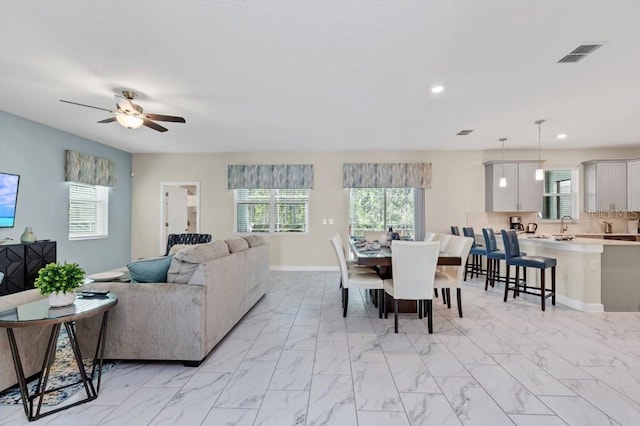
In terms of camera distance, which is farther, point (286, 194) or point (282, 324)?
point (286, 194)

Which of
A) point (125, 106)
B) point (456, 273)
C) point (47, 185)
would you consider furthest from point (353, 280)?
point (47, 185)

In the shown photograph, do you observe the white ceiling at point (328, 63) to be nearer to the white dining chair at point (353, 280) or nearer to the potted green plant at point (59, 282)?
the potted green plant at point (59, 282)

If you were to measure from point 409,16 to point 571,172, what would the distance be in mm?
6539

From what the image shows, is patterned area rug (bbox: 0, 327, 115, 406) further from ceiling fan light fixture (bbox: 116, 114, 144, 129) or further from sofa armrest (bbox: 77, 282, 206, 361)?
ceiling fan light fixture (bbox: 116, 114, 144, 129)

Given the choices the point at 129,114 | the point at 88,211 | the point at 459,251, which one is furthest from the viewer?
the point at 88,211

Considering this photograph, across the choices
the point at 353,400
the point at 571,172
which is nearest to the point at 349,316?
the point at 353,400

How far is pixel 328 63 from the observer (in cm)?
303

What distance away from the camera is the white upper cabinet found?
6.28 m

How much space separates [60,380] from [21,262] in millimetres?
2741

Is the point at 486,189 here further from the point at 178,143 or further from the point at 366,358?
the point at 178,143

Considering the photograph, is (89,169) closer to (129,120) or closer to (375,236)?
(129,120)

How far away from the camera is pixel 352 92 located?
3738mm

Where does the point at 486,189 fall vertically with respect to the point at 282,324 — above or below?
above

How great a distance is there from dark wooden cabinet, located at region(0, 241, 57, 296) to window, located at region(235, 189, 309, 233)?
340 centimetres
